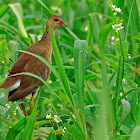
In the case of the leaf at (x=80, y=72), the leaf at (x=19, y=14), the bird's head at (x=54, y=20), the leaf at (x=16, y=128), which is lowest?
the leaf at (x=16, y=128)

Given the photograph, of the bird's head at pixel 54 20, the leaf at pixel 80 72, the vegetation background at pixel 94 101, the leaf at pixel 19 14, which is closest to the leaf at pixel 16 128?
the vegetation background at pixel 94 101

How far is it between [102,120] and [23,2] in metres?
3.99

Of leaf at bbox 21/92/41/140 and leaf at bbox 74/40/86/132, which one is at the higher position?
leaf at bbox 74/40/86/132

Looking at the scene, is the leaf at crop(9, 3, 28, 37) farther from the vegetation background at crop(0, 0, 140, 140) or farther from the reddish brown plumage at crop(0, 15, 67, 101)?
the reddish brown plumage at crop(0, 15, 67, 101)

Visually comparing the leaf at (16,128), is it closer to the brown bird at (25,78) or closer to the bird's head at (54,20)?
the brown bird at (25,78)

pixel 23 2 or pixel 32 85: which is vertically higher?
pixel 23 2

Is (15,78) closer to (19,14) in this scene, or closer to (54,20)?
(54,20)

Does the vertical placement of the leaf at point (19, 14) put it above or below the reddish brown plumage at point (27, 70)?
above

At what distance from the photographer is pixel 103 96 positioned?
1791 millimetres

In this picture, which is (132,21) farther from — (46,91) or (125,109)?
(125,109)

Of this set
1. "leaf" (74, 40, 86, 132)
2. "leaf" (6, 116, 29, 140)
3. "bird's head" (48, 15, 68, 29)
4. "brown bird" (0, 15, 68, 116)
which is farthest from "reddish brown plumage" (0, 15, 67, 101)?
"leaf" (74, 40, 86, 132)

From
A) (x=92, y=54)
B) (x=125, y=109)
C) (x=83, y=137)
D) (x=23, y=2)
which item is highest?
(x=23, y=2)

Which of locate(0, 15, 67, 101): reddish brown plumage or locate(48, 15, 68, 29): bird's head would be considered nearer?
locate(0, 15, 67, 101): reddish brown plumage

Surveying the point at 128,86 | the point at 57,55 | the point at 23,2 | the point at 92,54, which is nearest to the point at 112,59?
the point at 128,86
